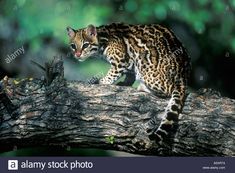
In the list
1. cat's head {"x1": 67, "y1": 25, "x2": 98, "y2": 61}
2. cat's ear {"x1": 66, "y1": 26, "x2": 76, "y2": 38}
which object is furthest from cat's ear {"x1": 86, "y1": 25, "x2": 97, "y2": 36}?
cat's ear {"x1": 66, "y1": 26, "x2": 76, "y2": 38}

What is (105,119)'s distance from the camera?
5.61 metres

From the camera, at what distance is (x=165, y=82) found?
5.99 m

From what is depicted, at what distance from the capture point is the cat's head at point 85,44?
21.5ft

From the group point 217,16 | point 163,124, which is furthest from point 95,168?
point 217,16

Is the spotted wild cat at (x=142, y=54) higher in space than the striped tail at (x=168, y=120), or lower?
higher

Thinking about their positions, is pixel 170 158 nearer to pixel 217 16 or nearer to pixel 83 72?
pixel 83 72

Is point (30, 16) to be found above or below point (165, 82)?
above

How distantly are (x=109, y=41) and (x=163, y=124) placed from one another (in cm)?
132

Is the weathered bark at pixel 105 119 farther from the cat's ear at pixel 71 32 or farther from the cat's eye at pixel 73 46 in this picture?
the cat's ear at pixel 71 32

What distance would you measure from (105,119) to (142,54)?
35.4 inches
